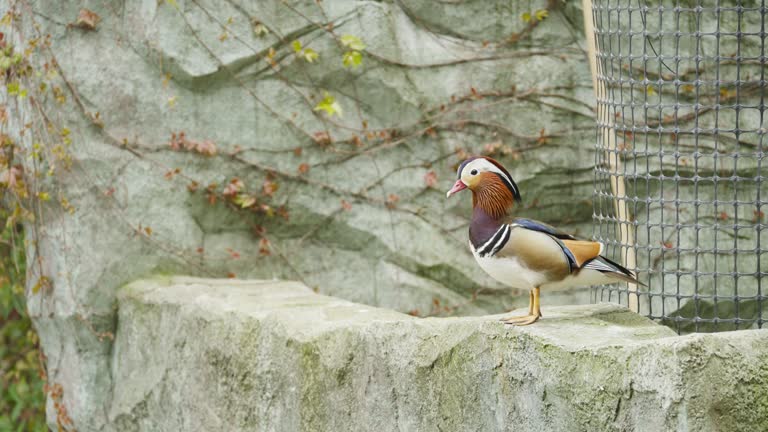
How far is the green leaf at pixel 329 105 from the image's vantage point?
16.1 ft

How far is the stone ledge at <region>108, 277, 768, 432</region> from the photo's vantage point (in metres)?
2.48

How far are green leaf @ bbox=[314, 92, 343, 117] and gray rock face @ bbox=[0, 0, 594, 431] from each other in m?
0.07

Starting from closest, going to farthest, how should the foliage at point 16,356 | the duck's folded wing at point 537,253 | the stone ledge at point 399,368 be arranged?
the stone ledge at point 399,368 < the duck's folded wing at point 537,253 < the foliage at point 16,356

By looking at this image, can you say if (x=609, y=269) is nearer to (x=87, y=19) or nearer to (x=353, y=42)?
(x=353, y=42)

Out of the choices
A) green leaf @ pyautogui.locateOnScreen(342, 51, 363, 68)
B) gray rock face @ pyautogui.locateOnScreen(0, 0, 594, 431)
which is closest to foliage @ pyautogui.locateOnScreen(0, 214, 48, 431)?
gray rock face @ pyautogui.locateOnScreen(0, 0, 594, 431)

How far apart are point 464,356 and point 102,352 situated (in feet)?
7.51

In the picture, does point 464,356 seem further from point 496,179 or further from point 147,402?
point 147,402

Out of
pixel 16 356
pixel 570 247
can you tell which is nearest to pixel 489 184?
pixel 570 247

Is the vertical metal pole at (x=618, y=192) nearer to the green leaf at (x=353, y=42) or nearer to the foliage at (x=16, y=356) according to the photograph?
the green leaf at (x=353, y=42)

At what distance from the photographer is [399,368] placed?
3312 millimetres

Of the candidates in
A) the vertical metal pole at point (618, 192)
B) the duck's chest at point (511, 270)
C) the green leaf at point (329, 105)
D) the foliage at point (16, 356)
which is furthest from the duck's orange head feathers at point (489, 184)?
the foliage at point (16, 356)

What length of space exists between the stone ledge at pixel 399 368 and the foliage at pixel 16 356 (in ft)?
2.36

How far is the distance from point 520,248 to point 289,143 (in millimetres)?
2153

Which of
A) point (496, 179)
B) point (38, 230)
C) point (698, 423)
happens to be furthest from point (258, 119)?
point (698, 423)
